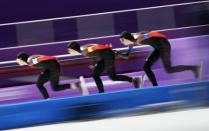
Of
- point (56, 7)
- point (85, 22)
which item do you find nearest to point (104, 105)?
point (85, 22)

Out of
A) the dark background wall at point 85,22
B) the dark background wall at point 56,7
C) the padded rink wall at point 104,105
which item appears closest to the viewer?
the padded rink wall at point 104,105

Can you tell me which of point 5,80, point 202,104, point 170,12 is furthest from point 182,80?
point 5,80

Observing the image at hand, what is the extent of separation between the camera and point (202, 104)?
294 inches

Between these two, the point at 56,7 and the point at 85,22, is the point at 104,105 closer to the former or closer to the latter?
the point at 85,22

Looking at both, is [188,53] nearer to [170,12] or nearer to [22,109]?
[170,12]

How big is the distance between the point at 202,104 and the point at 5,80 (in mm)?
5209

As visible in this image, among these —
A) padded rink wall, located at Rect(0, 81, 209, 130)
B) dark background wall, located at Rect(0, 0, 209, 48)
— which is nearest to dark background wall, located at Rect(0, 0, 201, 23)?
dark background wall, located at Rect(0, 0, 209, 48)

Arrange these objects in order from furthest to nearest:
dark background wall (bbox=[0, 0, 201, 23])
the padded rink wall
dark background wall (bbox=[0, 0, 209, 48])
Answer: dark background wall (bbox=[0, 0, 201, 23])
dark background wall (bbox=[0, 0, 209, 48])
the padded rink wall

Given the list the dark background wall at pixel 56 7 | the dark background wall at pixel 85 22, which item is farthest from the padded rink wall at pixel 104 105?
the dark background wall at pixel 56 7

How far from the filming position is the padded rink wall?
702 cm

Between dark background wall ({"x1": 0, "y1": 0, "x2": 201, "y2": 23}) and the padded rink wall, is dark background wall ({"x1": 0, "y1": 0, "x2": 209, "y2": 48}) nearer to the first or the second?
dark background wall ({"x1": 0, "y1": 0, "x2": 201, "y2": 23})

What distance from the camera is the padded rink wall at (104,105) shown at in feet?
23.0

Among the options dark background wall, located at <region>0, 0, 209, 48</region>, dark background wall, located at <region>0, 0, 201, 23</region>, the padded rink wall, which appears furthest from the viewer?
dark background wall, located at <region>0, 0, 201, 23</region>

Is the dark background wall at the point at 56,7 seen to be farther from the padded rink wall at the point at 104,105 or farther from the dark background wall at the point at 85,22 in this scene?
the padded rink wall at the point at 104,105
